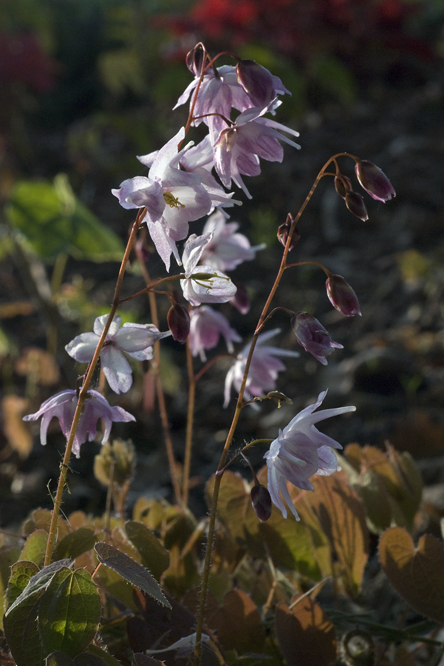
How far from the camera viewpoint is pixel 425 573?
86 cm

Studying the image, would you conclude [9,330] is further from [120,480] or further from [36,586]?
[36,586]

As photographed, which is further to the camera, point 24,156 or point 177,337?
point 24,156

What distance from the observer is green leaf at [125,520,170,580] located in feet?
2.84

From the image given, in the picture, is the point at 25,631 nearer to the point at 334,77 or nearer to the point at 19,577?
the point at 19,577

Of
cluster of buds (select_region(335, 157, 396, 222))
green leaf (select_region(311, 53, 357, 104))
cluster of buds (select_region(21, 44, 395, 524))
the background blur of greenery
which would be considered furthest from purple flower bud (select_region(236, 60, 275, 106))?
green leaf (select_region(311, 53, 357, 104))

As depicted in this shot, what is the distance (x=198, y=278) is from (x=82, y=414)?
220 millimetres

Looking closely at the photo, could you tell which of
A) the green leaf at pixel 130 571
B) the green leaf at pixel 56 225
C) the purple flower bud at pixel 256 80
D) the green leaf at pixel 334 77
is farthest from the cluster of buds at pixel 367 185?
the green leaf at pixel 334 77

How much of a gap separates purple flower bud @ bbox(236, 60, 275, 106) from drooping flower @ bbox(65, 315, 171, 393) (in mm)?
273

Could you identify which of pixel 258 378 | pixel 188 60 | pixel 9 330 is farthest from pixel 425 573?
pixel 9 330

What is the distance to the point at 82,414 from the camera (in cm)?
76

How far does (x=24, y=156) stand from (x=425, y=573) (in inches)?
197

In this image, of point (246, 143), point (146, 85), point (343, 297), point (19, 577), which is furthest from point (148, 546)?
point (146, 85)

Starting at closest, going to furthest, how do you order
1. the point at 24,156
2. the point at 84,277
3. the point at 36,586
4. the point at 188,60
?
the point at 36,586
the point at 188,60
the point at 84,277
the point at 24,156

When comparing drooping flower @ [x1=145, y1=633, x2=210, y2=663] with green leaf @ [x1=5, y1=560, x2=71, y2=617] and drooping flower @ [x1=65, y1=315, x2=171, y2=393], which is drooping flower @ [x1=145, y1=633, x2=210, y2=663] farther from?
drooping flower @ [x1=65, y1=315, x2=171, y2=393]
